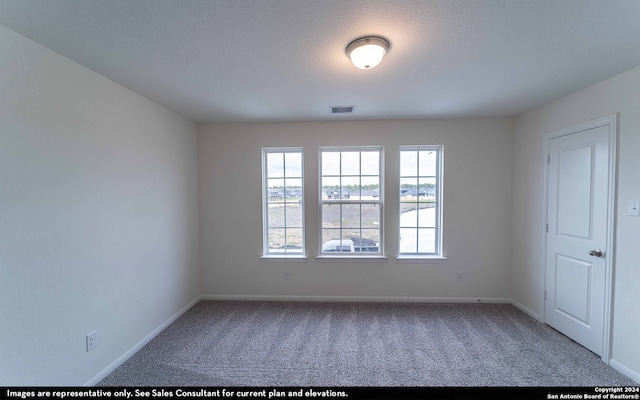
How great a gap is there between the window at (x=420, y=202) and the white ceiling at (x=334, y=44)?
892 millimetres

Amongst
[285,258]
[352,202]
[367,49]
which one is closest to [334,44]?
[367,49]

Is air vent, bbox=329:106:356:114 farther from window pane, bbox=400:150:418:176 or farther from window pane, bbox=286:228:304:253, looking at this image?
window pane, bbox=286:228:304:253

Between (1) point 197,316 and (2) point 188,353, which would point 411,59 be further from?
(1) point 197,316

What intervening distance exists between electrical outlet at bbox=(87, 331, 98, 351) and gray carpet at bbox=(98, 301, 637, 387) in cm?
31

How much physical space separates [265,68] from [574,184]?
3.05 metres

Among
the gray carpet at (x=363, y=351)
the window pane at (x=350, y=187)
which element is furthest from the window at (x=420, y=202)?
the gray carpet at (x=363, y=351)

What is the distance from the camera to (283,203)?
10.6 ft

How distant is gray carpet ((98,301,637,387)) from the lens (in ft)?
5.90

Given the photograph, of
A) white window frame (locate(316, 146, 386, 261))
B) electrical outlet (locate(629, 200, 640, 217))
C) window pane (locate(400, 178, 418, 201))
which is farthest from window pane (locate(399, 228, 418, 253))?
electrical outlet (locate(629, 200, 640, 217))

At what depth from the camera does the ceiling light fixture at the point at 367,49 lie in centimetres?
140

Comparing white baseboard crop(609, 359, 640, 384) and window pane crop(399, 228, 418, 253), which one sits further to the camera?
window pane crop(399, 228, 418, 253)

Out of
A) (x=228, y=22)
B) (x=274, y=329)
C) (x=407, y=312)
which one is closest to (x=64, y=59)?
(x=228, y=22)

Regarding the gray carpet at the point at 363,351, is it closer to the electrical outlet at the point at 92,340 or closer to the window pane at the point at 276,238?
the electrical outlet at the point at 92,340

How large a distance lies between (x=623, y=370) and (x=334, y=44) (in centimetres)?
332
